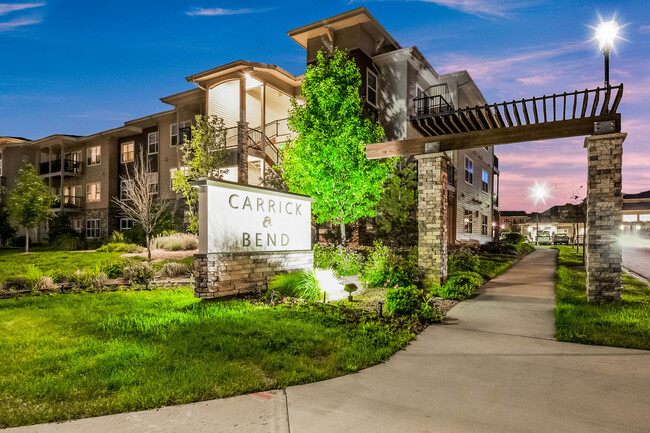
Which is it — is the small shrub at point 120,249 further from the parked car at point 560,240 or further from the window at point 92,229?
the parked car at point 560,240

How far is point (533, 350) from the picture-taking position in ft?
18.0

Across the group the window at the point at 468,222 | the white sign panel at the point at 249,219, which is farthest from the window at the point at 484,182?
the white sign panel at the point at 249,219

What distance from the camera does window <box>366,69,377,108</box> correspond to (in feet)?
65.5

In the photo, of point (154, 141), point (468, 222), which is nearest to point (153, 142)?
point (154, 141)

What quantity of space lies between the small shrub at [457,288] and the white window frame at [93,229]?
30.7 meters

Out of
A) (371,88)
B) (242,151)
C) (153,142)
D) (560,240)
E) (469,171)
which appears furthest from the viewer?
(560,240)

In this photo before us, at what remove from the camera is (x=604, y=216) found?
334 inches

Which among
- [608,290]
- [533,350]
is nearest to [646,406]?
[533,350]

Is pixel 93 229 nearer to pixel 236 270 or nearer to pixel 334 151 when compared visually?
pixel 334 151

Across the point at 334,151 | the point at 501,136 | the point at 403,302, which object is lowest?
the point at 403,302

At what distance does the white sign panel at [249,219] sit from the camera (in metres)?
8.18

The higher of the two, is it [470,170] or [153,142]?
[153,142]

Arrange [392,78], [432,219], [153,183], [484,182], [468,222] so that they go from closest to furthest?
[432,219]
[392,78]
[468,222]
[153,183]
[484,182]

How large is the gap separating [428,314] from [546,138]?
18.3ft
